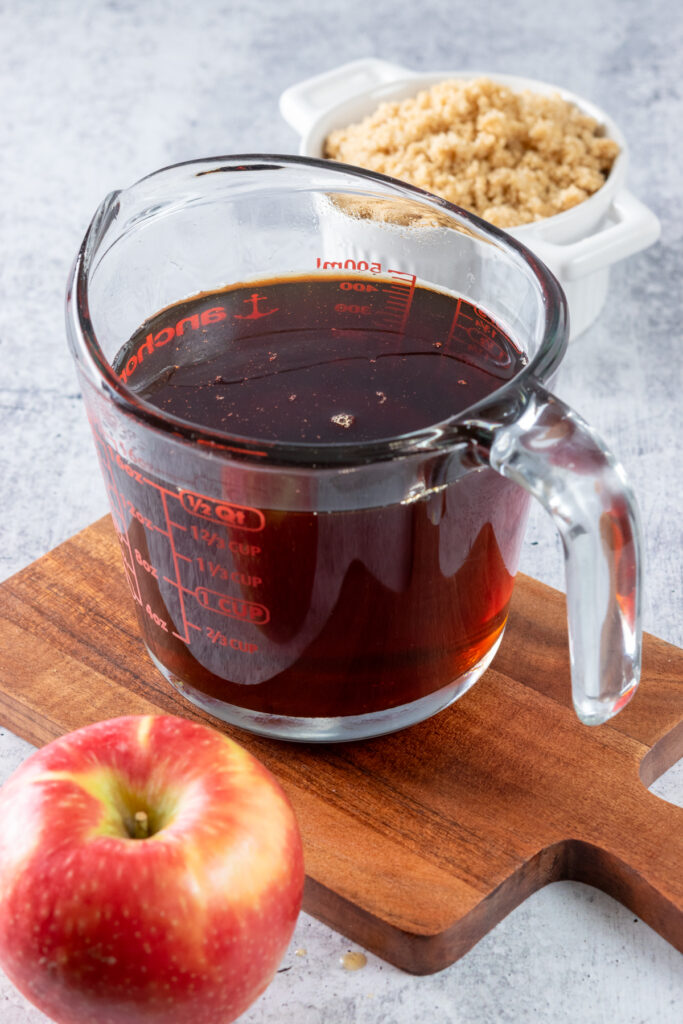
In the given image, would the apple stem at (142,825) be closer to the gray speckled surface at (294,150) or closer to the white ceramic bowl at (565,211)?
the gray speckled surface at (294,150)

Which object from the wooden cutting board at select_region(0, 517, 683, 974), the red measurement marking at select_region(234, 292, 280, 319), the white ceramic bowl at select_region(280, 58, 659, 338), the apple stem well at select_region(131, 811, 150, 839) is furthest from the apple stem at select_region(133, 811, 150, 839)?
the white ceramic bowl at select_region(280, 58, 659, 338)

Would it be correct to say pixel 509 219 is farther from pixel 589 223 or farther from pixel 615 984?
pixel 615 984

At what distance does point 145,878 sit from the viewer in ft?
2.20

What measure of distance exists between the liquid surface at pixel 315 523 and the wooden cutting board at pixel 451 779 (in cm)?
5

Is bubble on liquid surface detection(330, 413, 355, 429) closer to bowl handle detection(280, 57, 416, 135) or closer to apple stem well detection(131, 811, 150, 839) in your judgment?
apple stem well detection(131, 811, 150, 839)

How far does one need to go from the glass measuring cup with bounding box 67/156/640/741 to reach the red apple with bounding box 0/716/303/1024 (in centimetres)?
10

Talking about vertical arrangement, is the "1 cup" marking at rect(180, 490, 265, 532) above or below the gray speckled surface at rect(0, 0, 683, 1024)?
above

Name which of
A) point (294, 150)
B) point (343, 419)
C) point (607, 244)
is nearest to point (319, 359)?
point (343, 419)

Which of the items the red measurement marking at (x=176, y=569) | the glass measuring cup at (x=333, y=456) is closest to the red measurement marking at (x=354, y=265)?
the glass measuring cup at (x=333, y=456)

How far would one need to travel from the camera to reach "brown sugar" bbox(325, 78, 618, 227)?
127 cm

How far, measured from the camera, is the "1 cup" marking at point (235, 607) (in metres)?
0.78

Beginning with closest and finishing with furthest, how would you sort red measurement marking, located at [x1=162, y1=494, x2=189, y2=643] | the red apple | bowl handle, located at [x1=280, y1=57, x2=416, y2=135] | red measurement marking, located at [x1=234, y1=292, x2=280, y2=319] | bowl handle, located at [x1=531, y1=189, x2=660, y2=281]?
the red apple → red measurement marking, located at [x1=162, y1=494, x2=189, y2=643] → red measurement marking, located at [x1=234, y1=292, x2=280, y2=319] → bowl handle, located at [x1=531, y1=189, x2=660, y2=281] → bowl handle, located at [x1=280, y1=57, x2=416, y2=135]

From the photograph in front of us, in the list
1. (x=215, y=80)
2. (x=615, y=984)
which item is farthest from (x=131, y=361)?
(x=215, y=80)

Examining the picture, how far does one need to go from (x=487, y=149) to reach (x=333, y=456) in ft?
2.22
